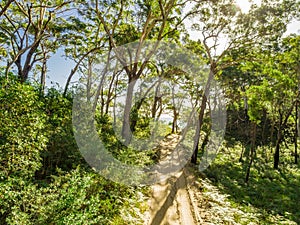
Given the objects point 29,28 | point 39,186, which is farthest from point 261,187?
point 29,28

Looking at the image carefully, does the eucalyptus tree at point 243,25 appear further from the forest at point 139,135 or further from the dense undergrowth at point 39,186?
the dense undergrowth at point 39,186

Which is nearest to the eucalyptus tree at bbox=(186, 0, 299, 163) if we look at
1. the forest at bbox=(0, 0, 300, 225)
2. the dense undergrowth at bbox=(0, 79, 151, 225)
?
the forest at bbox=(0, 0, 300, 225)

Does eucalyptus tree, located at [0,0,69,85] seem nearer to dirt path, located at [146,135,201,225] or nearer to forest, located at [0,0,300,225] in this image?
forest, located at [0,0,300,225]

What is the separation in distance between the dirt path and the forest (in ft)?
0.16

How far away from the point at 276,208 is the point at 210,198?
117 inches

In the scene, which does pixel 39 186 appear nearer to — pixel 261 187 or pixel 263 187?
pixel 261 187

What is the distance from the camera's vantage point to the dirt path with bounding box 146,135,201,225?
7531 mm

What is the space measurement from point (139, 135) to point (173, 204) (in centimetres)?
942

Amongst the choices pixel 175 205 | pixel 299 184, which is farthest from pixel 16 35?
pixel 299 184

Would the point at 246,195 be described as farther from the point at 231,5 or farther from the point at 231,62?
the point at 231,5

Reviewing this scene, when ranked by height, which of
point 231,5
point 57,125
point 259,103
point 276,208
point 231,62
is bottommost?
point 276,208

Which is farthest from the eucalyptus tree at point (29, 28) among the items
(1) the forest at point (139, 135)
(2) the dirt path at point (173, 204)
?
(2) the dirt path at point (173, 204)

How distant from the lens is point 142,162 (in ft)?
37.6

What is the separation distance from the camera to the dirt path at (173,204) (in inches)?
297
